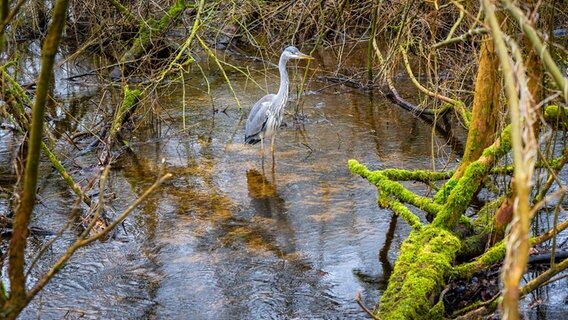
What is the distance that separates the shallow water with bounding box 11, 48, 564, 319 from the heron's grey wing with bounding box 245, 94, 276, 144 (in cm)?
22

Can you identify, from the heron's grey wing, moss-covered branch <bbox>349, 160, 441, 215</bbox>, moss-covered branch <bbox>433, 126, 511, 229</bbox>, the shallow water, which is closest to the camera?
moss-covered branch <bbox>433, 126, 511, 229</bbox>

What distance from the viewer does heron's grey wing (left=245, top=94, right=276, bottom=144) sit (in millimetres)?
8539

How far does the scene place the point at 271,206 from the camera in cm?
713

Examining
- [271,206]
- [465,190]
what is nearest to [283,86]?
[271,206]

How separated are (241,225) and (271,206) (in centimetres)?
60

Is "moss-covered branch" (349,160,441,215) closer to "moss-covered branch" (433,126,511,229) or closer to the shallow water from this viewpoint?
"moss-covered branch" (433,126,511,229)

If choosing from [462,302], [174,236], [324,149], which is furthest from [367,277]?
[324,149]

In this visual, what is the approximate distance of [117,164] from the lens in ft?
27.5

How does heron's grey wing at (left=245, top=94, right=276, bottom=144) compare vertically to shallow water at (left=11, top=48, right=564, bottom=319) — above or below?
above

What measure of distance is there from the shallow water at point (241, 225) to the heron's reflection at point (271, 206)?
17 mm

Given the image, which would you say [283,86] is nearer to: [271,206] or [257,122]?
[257,122]

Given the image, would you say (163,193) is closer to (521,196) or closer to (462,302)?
(462,302)

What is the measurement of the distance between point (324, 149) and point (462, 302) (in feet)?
13.8

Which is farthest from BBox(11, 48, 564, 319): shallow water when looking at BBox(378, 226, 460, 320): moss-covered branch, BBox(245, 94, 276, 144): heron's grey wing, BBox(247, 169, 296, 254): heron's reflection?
BBox(378, 226, 460, 320): moss-covered branch
